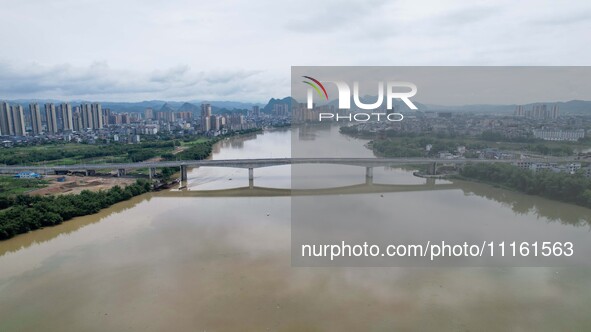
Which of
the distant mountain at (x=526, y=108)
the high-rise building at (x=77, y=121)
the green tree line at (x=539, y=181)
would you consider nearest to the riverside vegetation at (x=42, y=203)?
the green tree line at (x=539, y=181)

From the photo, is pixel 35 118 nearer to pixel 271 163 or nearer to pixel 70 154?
pixel 70 154

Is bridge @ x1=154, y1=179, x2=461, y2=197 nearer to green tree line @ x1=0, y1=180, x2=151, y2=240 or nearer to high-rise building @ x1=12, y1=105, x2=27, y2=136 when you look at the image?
green tree line @ x1=0, y1=180, x2=151, y2=240

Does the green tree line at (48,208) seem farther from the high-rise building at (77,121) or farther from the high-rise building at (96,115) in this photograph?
the high-rise building at (96,115)

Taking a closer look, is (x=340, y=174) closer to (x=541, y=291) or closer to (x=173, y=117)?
(x=541, y=291)

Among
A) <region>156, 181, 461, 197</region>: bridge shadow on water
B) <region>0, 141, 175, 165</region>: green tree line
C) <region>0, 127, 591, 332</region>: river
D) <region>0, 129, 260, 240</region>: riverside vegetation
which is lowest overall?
<region>0, 127, 591, 332</region>: river

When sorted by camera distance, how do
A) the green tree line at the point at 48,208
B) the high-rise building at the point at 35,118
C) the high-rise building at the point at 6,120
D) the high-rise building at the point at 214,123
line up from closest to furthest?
1. the green tree line at the point at 48,208
2. the high-rise building at the point at 6,120
3. the high-rise building at the point at 35,118
4. the high-rise building at the point at 214,123

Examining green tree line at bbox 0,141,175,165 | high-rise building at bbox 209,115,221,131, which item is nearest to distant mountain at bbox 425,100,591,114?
high-rise building at bbox 209,115,221,131

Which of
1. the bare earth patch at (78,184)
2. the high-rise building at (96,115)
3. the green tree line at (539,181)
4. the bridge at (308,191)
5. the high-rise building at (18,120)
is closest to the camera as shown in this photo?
the green tree line at (539,181)
